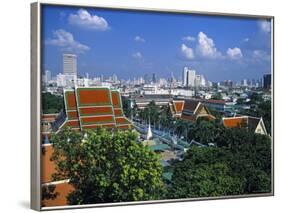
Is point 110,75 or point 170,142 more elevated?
point 110,75

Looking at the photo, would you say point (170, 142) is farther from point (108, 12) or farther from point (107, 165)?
point (108, 12)

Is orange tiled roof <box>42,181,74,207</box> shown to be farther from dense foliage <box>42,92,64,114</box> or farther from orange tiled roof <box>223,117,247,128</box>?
orange tiled roof <box>223,117,247,128</box>

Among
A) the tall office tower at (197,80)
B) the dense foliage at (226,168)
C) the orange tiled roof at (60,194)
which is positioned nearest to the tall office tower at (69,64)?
the orange tiled roof at (60,194)

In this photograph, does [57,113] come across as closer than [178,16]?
Yes

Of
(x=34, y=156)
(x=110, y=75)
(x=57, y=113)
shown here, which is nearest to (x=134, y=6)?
(x=110, y=75)

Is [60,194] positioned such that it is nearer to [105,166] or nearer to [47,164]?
[47,164]

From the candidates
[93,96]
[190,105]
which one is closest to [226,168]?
[190,105]
